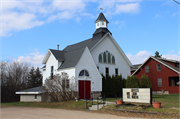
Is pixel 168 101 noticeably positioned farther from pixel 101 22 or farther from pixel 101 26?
pixel 101 22

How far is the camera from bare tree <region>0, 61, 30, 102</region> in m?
32.9

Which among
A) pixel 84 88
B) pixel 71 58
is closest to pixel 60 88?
pixel 84 88

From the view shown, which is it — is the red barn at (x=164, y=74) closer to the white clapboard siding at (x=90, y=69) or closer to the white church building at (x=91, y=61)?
the white church building at (x=91, y=61)

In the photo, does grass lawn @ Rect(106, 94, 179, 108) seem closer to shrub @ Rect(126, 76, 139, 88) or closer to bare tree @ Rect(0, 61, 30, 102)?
shrub @ Rect(126, 76, 139, 88)

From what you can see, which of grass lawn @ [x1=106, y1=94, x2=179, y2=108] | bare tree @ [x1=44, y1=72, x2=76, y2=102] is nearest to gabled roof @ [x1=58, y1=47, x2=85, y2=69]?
bare tree @ [x1=44, y1=72, x2=76, y2=102]

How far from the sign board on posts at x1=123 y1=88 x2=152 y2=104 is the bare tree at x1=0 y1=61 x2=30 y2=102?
25.4 meters

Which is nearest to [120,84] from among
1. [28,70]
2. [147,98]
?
[147,98]

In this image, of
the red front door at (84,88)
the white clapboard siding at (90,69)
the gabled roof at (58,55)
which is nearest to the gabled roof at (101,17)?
the gabled roof at (58,55)

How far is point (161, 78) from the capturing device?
1332 inches

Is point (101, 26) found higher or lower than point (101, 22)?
lower

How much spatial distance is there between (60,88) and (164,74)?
72.8 feet

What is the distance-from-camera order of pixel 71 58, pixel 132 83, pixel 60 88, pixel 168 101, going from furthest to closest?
pixel 132 83
pixel 71 58
pixel 60 88
pixel 168 101

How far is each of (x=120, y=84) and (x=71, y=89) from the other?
8928mm

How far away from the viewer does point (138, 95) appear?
13.5 m
